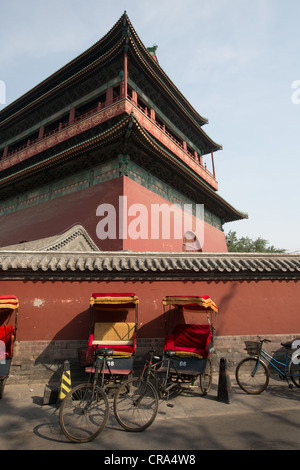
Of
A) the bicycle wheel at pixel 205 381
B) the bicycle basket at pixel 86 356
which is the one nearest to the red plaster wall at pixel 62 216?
the bicycle basket at pixel 86 356

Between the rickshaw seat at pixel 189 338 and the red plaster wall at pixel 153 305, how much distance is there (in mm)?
472

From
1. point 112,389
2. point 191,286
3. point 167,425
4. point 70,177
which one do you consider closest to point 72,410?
point 167,425

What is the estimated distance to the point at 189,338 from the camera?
232 inches

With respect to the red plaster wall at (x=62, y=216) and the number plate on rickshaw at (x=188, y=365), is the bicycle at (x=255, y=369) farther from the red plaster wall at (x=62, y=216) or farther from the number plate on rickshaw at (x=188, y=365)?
the red plaster wall at (x=62, y=216)

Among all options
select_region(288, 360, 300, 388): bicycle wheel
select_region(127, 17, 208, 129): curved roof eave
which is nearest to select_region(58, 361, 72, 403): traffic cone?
select_region(288, 360, 300, 388): bicycle wheel

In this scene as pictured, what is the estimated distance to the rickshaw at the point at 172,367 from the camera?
11.8 feet

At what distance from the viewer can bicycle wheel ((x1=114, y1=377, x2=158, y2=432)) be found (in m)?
3.54

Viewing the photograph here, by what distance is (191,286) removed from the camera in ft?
21.5

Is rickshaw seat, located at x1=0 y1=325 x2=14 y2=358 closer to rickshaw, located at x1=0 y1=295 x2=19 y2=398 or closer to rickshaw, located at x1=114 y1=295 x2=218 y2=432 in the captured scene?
rickshaw, located at x1=0 y1=295 x2=19 y2=398

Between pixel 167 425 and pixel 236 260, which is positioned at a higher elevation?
pixel 236 260

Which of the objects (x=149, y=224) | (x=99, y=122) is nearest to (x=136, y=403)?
(x=149, y=224)

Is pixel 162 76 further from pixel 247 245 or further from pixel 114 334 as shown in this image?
pixel 247 245
